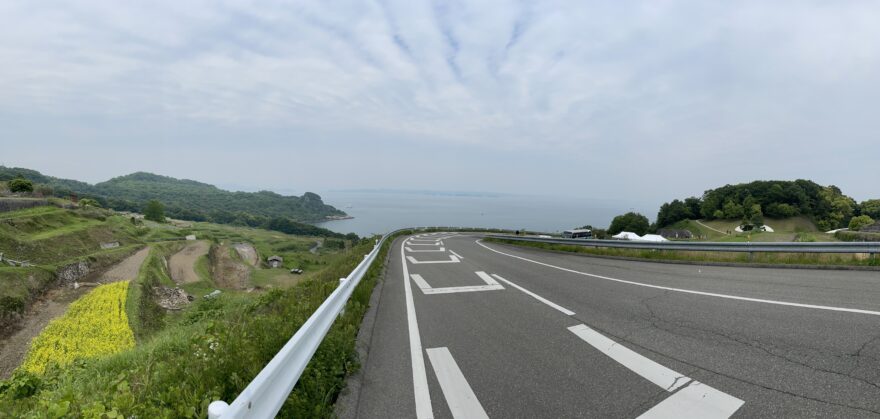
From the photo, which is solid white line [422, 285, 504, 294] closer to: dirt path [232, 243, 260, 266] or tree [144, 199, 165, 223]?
dirt path [232, 243, 260, 266]

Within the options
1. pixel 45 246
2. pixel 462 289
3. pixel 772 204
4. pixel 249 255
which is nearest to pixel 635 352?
pixel 462 289

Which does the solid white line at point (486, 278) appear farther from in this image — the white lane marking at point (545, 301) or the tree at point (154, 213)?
the tree at point (154, 213)

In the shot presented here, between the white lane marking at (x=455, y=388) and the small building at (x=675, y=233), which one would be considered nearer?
the white lane marking at (x=455, y=388)

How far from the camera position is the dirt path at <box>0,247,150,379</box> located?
61.6 ft

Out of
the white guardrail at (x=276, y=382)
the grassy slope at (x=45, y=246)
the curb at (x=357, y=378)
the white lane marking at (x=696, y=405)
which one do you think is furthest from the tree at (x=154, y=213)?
the white lane marking at (x=696, y=405)

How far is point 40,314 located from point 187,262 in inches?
877

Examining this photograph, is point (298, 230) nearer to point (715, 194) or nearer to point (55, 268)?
point (55, 268)

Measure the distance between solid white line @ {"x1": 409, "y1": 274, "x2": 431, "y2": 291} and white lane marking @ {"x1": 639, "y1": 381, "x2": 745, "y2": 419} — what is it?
6.02m

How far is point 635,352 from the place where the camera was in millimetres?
3924

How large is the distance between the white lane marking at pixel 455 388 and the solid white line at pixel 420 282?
13.9ft

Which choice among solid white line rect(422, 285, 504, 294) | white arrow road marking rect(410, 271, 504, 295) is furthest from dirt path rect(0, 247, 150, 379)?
solid white line rect(422, 285, 504, 294)

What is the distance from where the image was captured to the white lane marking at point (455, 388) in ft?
9.50

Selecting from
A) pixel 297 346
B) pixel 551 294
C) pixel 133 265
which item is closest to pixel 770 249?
pixel 551 294

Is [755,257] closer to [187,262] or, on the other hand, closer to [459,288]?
[459,288]
